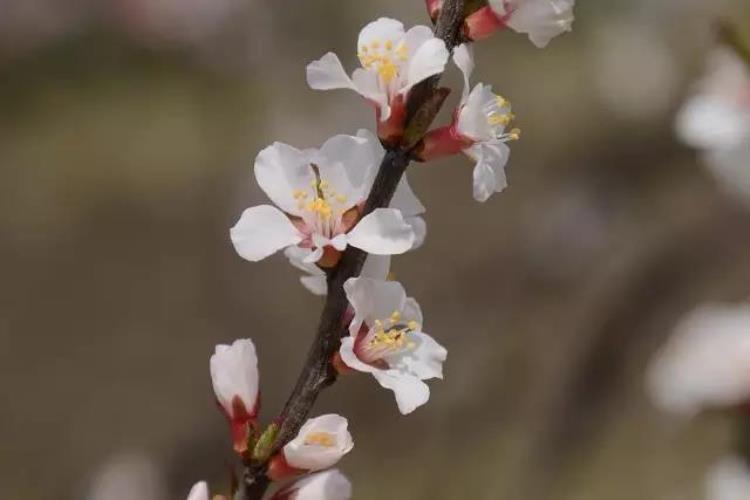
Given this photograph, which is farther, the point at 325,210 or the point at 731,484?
the point at 731,484

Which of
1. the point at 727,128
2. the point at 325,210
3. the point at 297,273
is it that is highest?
the point at 325,210

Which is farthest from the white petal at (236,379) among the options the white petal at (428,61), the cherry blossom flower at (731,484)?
the cherry blossom flower at (731,484)

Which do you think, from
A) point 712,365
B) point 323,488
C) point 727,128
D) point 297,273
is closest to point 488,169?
point 323,488

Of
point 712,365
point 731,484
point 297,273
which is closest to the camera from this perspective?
point 731,484

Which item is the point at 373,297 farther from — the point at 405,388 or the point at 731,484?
the point at 731,484

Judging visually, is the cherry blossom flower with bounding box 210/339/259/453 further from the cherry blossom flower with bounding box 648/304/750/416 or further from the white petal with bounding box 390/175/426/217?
the cherry blossom flower with bounding box 648/304/750/416

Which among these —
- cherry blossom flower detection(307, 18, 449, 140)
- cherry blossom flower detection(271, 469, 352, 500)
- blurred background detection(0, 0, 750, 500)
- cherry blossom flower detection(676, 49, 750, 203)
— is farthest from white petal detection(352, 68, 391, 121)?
blurred background detection(0, 0, 750, 500)

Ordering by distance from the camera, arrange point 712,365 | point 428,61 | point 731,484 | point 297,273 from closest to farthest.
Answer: point 428,61
point 731,484
point 712,365
point 297,273
